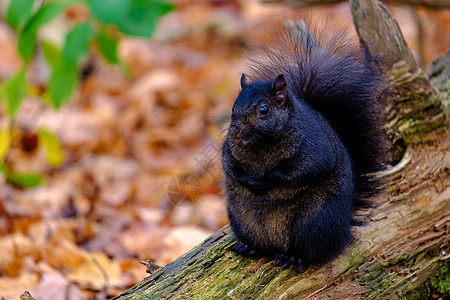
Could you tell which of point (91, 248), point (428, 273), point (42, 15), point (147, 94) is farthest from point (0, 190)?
point (428, 273)

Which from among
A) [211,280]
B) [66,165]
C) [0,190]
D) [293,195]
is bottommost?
[211,280]

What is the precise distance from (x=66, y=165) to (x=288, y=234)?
3.81 metres

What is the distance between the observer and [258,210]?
240 centimetres

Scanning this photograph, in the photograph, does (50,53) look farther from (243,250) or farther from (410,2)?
(410,2)

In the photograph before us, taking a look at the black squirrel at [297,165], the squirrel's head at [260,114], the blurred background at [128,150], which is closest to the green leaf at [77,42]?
the blurred background at [128,150]

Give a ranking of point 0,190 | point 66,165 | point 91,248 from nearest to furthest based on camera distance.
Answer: point 91,248 < point 0,190 < point 66,165

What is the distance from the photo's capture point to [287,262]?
7.79 ft

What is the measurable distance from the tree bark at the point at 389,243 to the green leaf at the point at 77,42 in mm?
1653

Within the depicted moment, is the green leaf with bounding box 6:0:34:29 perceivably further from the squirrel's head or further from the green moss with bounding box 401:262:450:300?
the green moss with bounding box 401:262:450:300

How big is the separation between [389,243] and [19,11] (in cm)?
245

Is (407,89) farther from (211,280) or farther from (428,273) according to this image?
(211,280)

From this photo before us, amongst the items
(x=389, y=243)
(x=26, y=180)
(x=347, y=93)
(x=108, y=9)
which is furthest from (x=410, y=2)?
(x=26, y=180)

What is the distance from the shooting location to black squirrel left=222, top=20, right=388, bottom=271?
2.29m

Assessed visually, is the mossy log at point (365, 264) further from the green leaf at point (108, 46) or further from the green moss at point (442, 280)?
the green leaf at point (108, 46)
